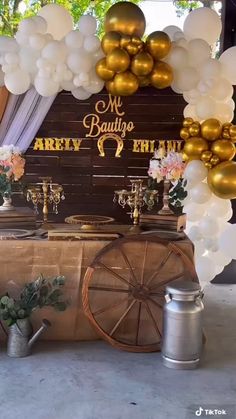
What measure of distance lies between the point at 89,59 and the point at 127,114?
0.69 m

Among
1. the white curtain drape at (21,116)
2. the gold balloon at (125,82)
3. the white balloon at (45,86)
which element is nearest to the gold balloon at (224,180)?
the gold balloon at (125,82)

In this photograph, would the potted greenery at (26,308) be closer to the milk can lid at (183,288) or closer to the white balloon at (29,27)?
the milk can lid at (183,288)

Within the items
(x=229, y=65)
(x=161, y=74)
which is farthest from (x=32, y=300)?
(x=229, y=65)

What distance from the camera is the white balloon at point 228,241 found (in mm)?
3630

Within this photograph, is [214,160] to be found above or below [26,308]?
above

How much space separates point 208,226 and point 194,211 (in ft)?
0.51

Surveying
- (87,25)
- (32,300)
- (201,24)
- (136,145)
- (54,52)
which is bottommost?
(32,300)

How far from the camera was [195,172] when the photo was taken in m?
3.57

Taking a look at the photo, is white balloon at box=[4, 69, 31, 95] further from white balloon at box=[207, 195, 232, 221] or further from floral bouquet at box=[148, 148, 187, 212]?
white balloon at box=[207, 195, 232, 221]

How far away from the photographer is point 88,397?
238 centimetres

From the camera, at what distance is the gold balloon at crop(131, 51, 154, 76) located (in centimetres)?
324

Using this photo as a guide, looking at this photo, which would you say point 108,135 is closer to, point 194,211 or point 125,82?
point 125,82

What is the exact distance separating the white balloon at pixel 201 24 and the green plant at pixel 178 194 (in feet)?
3.59

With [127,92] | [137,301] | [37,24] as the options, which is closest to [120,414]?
[137,301]
